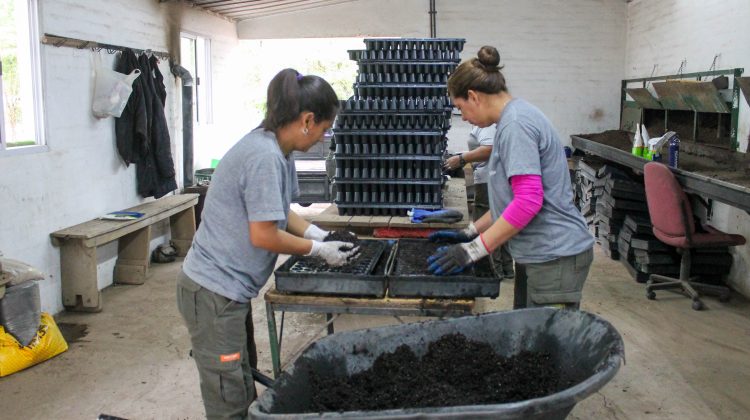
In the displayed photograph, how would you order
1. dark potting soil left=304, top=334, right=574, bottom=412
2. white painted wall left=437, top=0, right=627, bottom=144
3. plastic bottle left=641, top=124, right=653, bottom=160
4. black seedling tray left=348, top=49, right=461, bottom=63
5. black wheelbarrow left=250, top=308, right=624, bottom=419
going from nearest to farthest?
black wheelbarrow left=250, top=308, right=624, bottom=419 < dark potting soil left=304, top=334, right=574, bottom=412 < black seedling tray left=348, top=49, right=461, bottom=63 < plastic bottle left=641, top=124, right=653, bottom=160 < white painted wall left=437, top=0, right=627, bottom=144

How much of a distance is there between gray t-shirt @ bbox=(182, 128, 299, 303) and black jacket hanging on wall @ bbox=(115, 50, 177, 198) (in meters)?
3.82

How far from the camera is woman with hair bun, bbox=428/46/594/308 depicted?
2.15 metres

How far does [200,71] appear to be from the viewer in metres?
7.84

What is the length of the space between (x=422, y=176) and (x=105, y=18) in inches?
123

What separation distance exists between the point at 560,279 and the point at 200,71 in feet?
21.2

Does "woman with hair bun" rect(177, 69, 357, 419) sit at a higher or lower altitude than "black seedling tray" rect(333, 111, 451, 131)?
lower

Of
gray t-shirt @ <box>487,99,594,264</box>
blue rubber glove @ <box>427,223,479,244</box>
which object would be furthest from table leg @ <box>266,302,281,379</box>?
gray t-shirt @ <box>487,99,594,264</box>

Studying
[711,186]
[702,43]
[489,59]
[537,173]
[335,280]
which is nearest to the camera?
[537,173]

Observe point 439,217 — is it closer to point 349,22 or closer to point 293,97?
point 293,97

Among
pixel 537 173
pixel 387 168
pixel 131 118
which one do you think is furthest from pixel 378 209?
pixel 131 118

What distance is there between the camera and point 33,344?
3750 millimetres

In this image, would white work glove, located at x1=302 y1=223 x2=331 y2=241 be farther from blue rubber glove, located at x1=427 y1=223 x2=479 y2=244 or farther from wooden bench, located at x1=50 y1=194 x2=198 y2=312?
wooden bench, located at x1=50 y1=194 x2=198 y2=312

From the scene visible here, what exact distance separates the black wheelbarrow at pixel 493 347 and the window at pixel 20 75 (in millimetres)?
3262

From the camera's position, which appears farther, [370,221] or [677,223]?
[677,223]
